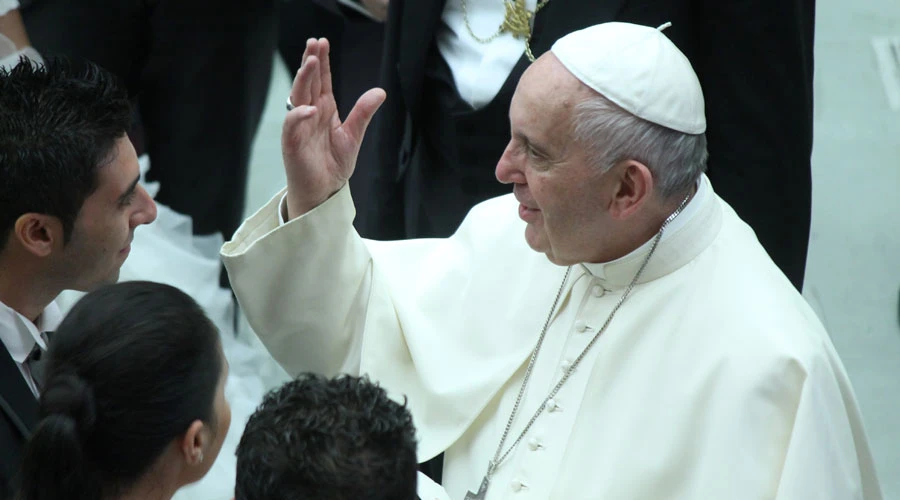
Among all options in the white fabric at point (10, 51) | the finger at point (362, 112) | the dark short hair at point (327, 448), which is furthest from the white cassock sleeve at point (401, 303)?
the white fabric at point (10, 51)

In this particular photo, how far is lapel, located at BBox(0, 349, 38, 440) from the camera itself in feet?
7.31

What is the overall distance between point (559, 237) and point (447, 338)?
16.6 inches

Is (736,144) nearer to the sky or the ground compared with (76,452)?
nearer to the ground

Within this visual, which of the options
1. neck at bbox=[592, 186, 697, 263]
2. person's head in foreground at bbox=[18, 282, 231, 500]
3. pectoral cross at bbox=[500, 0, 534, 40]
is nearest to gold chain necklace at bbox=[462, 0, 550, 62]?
pectoral cross at bbox=[500, 0, 534, 40]

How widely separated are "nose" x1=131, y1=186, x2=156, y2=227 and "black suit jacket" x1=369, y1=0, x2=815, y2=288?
3.68 feet

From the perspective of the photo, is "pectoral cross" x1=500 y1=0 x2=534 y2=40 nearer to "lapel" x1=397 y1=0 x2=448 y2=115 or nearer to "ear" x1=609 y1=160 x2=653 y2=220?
"lapel" x1=397 y1=0 x2=448 y2=115

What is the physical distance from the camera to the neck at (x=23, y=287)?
238 cm

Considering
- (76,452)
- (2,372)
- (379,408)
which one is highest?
(379,408)

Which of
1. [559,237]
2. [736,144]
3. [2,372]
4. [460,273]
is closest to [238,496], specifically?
[2,372]

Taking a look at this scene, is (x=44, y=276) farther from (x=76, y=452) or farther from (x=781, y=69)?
(x=781, y=69)

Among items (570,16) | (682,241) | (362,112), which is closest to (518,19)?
(570,16)

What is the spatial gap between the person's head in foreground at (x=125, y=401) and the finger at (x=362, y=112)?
71cm

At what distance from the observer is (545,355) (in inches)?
104

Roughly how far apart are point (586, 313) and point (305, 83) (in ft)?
2.40
